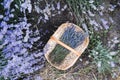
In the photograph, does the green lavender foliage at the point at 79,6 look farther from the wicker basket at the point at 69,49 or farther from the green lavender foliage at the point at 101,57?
the green lavender foliage at the point at 101,57

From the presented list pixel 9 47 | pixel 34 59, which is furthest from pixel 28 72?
pixel 9 47

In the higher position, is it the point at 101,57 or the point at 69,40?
the point at 69,40

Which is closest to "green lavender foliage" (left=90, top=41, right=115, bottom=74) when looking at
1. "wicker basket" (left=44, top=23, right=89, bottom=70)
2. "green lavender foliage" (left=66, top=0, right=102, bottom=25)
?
"wicker basket" (left=44, top=23, right=89, bottom=70)

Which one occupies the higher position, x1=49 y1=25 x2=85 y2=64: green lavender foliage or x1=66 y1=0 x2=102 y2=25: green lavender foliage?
x1=66 y1=0 x2=102 y2=25: green lavender foliage

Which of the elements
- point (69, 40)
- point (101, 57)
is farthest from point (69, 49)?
point (101, 57)

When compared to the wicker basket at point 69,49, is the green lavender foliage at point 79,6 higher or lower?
higher

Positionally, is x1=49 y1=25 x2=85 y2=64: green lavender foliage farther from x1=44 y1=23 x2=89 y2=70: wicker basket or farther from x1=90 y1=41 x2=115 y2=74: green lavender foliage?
x1=90 y1=41 x2=115 y2=74: green lavender foliage

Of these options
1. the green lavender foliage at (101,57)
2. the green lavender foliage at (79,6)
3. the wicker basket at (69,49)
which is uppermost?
the green lavender foliage at (79,6)

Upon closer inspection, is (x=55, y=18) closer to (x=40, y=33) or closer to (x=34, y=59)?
(x=40, y=33)

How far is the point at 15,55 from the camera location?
245cm

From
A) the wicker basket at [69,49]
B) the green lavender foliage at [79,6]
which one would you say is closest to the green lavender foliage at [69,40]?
the wicker basket at [69,49]

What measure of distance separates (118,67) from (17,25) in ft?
3.08

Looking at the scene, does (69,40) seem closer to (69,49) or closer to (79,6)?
(69,49)

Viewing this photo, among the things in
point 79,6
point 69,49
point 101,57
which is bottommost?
point 101,57
